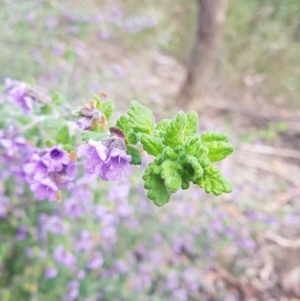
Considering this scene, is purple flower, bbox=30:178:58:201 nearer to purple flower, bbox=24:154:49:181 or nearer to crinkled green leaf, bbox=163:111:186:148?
purple flower, bbox=24:154:49:181

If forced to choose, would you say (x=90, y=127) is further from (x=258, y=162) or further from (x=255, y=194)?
(x=258, y=162)

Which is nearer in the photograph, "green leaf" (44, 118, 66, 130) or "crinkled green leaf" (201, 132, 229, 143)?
"crinkled green leaf" (201, 132, 229, 143)

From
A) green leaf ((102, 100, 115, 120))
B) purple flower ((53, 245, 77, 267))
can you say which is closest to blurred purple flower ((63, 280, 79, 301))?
purple flower ((53, 245, 77, 267))

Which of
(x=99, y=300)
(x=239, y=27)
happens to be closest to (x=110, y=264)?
(x=99, y=300)

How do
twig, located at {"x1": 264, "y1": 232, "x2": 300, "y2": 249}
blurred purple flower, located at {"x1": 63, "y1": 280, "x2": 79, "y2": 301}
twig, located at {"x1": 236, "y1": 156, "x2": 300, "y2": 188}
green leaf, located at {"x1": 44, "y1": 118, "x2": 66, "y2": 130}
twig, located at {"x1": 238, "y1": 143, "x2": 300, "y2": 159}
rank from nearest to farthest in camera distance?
green leaf, located at {"x1": 44, "y1": 118, "x2": 66, "y2": 130}, blurred purple flower, located at {"x1": 63, "y1": 280, "x2": 79, "y2": 301}, twig, located at {"x1": 264, "y1": 232, "x2": 300, "y2": 249}, twig, located at {"x1": 236, "y1": 156, "x2": 300, "y2": 188}, twig, located at {"x1": 238, "y1": 143, "x2": 300, "y2": 159}

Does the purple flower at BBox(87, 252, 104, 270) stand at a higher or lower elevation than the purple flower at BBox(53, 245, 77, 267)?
lower

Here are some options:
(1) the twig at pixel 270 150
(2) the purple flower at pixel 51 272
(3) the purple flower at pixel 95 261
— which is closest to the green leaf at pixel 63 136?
(2) the purple flower at pixel 51 272

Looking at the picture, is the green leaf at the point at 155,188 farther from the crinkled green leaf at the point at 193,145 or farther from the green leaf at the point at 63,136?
the green leaf at the point at 63,136
